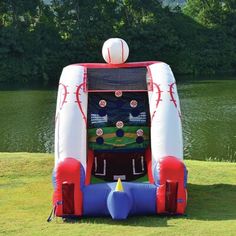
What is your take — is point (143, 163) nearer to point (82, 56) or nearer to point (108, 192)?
point (108, 192)

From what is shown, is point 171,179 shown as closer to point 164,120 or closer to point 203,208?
point 203,208

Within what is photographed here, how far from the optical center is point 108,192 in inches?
247

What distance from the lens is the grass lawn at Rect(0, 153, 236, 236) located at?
575cm

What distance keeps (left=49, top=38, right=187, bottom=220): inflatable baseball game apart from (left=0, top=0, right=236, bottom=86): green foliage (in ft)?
87.0

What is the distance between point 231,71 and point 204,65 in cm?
218

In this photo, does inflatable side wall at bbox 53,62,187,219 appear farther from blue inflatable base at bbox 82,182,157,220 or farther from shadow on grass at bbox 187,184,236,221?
shadow on grass at bbox 187,184,236,221

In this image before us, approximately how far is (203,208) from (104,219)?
139cm

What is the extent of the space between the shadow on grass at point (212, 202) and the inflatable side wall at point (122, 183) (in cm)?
35

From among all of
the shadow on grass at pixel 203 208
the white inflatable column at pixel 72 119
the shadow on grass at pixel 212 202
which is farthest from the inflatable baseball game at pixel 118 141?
the shadow on grass at pixel 212 202

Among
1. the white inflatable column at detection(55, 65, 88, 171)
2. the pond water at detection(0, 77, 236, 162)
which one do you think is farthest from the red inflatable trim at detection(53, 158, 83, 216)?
the pond water at detection(0, 77, 236, 162)

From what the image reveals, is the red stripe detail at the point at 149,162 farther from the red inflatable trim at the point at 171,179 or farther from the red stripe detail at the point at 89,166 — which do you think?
the red stripe detail at the point at 89,166

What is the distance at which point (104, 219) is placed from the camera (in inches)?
246

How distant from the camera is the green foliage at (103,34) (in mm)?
35375

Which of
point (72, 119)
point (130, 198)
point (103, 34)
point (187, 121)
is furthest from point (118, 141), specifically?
point (103, 34)
